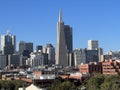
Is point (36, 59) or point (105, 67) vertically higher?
point (36, 59)

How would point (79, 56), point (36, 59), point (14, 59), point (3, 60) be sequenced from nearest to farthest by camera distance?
point (36, 59), point (79, 56), point (14, 59), point (3, 60)

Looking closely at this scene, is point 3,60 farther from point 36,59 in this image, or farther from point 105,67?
point 105,67

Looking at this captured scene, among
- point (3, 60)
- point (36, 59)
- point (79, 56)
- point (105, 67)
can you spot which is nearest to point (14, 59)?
point (3, 60)

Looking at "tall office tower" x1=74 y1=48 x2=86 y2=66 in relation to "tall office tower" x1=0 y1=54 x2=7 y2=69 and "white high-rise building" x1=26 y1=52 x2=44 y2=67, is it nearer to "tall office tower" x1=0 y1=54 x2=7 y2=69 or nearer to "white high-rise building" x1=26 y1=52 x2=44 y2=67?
"white high-rise building" x1=26 y1=52 x2=44 y2=67

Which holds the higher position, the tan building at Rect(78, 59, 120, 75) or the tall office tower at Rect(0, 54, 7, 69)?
the tall office tower at Rect(0, 54, 7, 69)

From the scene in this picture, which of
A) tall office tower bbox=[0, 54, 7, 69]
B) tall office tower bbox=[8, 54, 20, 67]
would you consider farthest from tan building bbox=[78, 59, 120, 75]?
tall office tower bbox=[0, 54, 7, 69]

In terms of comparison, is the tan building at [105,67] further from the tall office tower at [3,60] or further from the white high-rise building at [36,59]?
the tall office tower at [3,60]

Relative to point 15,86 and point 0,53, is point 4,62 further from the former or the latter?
point 15,86

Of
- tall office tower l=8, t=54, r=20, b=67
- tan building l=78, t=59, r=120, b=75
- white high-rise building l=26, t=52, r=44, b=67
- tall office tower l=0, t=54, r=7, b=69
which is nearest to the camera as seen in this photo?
tan building l=78, t=59, r=120, b=75

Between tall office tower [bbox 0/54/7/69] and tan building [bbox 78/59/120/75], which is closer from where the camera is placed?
tan building [bbox 78/59/120/75]

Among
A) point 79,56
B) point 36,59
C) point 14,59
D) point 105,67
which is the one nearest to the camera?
point 105,67

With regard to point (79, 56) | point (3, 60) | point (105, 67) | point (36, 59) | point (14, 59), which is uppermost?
point (79, 56)

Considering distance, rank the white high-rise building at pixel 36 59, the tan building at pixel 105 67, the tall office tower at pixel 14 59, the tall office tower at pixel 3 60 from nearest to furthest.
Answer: the tan building at pixel 105 67, the white high-rise building at pixel 36 59, the tall office tower at pixel 14 59, the tall office tower at pixel 3 60

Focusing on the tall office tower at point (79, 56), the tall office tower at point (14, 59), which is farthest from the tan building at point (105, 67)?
the tall office tower at point (14, 59)
